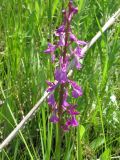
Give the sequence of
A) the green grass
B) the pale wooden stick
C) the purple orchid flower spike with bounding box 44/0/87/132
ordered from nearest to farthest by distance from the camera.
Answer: the purple orchid flower spike with bounding box 44/0/87/132 → the pale wooden stick → the green grass

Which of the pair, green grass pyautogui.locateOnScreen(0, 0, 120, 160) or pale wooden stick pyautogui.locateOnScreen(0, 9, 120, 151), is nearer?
pale wooden stick pyautogui.locateOnScreen(0, 9, 120, 151)

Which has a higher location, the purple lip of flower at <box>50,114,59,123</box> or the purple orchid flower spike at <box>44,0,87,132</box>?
the purple orchid flower spike at <box>44,0,87,132</box>

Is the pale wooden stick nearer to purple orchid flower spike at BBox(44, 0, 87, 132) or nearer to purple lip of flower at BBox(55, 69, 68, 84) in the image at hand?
purple orchid flower spike at BBox(44, 0, 87, 132)

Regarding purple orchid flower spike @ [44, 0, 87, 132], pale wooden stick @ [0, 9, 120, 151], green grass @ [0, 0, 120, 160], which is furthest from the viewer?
green grass @ [0, 0, 120, 160]

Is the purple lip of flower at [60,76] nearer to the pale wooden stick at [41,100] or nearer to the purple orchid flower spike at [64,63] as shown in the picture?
the purple orchid flower spike at [64,63]

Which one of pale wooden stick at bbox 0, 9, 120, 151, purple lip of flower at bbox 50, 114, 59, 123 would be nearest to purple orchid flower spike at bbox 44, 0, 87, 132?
purple lip of flower at bbox 50, 114, 59, 123

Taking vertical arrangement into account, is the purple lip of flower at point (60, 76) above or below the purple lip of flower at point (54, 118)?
above

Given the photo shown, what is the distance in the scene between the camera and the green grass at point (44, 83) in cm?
150

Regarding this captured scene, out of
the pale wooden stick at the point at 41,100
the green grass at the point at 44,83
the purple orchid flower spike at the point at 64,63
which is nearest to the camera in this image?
the purple orchid flower spike at the point at 64,63

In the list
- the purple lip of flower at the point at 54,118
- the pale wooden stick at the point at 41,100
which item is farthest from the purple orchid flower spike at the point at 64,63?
the pale wooden stick at the point at 41,100

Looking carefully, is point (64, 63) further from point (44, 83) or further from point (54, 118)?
point (44, 83)

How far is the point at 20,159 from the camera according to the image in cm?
148

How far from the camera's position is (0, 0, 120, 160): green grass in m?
1.50

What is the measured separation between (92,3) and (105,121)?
2.17 feet
